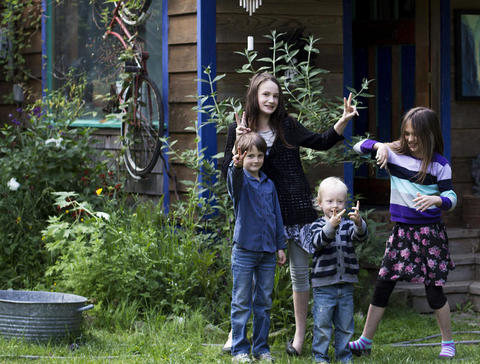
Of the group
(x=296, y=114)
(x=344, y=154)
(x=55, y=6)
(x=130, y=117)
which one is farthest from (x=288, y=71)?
(x=55, y=6)

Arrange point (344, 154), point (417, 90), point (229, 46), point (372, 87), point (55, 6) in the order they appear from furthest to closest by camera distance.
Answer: point (55, 6) → point (372, 87) → point (417, 90) → point (229, 46) → point (344, 154)

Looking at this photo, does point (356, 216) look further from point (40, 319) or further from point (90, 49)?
point (90, 49)

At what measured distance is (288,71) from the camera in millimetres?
6195

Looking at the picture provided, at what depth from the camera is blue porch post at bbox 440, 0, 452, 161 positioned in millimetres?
7270

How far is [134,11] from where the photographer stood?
7297mm

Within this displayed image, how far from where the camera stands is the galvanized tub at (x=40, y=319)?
483cm

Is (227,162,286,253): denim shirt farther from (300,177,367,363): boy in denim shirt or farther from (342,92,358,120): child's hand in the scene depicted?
(342,92,358,120): child's hand

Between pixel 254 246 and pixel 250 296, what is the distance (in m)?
0.31

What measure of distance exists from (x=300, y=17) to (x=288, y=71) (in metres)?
0.66

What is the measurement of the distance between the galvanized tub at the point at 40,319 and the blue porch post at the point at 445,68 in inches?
153

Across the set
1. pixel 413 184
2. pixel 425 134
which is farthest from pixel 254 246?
pixel 425 134

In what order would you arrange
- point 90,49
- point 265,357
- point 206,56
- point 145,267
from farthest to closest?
1. point 90,49
2. point 206,56
3. point 145,267
4. point 265,357

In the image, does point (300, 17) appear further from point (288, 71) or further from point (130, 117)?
point (130, 117)

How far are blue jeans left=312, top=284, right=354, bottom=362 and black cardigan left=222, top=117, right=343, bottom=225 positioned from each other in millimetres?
496
